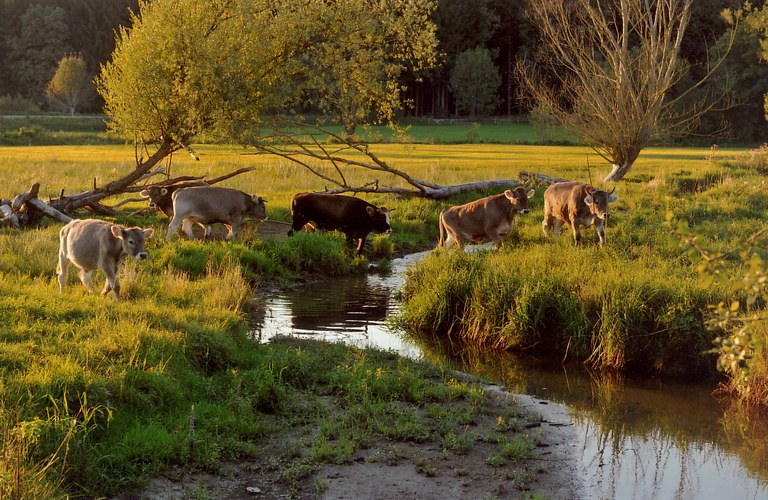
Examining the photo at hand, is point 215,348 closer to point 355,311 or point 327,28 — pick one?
point 355,311

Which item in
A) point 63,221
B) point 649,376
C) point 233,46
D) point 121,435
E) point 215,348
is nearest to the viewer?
point 121,435

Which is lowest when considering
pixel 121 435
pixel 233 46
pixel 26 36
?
pixel 121 435

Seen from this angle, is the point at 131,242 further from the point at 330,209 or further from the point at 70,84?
the point at 70,84

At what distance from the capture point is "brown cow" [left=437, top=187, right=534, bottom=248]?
60.9 ft

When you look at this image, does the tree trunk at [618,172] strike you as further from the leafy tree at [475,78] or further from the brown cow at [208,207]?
the leafy tree at [475,78]

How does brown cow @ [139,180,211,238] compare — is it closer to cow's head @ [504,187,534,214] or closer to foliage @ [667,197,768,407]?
cow's head @ [504,187,534,214]

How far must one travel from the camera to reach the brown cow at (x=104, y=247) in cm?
1235

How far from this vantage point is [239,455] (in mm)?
8375

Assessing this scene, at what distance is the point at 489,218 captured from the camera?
18562 millimetres

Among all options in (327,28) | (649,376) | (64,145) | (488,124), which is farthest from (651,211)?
(488,124)

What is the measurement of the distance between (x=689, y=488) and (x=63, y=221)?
15742mm

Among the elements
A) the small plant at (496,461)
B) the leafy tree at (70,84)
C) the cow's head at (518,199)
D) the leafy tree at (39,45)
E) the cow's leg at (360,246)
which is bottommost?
the small plant at (496,461)

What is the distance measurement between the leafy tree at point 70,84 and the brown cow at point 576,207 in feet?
255

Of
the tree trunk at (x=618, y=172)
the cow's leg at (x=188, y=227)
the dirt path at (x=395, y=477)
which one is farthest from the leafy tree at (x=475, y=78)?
the dirt path at (x=395, y=477)
